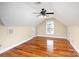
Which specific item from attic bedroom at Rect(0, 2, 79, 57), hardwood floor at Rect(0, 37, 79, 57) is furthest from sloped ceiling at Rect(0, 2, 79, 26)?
hardwood floor at Rect(0, 37, 79, 57)

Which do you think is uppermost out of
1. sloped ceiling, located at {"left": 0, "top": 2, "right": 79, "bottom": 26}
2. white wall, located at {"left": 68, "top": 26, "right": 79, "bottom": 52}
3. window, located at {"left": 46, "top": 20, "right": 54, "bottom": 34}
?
sloped ceiling, located at {"left": 0, "top": 2, "right": 79, "bottom": 26}

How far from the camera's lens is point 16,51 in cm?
130

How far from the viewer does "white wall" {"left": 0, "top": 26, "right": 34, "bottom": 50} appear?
1.31 m

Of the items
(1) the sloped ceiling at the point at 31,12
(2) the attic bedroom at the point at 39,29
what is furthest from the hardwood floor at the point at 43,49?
(1) the sloped ceiling at the point at 31,12

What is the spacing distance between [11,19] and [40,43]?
392 millimetres

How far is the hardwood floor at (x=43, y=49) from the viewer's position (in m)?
1.30

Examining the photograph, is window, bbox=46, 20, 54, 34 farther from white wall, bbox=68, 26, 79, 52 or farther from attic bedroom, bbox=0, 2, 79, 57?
white wall, bbox=68, 26, 79, 52

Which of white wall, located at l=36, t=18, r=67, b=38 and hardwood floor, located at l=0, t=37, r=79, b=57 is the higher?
white wall, located at l=36, t=18, r=67, b=38

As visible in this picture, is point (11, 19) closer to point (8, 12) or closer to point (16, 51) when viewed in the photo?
point (8, 12)

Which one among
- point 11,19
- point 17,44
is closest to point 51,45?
point 17,44

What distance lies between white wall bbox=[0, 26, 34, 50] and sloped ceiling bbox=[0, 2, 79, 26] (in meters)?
0.05

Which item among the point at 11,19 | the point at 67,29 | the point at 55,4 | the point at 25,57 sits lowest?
the point at 25,57

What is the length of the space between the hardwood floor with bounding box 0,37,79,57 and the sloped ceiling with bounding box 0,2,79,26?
195 mm

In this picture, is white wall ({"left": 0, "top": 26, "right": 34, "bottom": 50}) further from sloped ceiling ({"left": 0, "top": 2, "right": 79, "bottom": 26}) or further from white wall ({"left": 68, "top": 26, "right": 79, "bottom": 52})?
white wall ({"left": 68, "top": 26, "right": 79, "bottom": 52})
